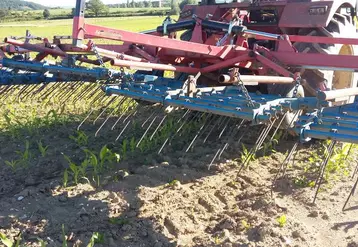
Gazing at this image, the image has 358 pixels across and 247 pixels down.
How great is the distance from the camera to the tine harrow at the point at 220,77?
2.32 meters

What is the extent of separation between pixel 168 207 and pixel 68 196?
624mm

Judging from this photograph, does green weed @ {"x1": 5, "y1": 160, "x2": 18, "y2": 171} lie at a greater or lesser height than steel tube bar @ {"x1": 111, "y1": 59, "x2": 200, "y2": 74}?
lesser

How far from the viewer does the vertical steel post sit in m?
2.56

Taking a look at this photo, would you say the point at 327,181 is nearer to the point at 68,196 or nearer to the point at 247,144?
the point at 247,144

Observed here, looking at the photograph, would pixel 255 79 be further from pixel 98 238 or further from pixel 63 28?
pixel 63 28

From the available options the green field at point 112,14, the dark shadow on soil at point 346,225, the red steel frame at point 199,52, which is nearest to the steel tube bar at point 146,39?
the red steel frame at point 199,52

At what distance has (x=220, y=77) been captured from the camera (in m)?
2.34

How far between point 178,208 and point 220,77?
78cm

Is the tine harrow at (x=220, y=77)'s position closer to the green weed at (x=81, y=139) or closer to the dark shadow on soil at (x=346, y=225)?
the green weed at (x=81, y=139)

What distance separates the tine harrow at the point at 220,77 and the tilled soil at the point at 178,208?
0.20 m

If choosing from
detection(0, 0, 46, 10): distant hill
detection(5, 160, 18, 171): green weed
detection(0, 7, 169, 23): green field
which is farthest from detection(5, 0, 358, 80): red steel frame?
detection(0, 0, 46, 10): distant hill

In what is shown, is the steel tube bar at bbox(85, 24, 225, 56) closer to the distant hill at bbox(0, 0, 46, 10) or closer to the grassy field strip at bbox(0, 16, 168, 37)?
the grassy field strip at bbox(0, 16, 168, 37)

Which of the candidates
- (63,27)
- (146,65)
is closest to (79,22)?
(146,65)

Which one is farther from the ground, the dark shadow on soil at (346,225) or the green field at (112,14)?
the dark shadow on soil at (346,225)
